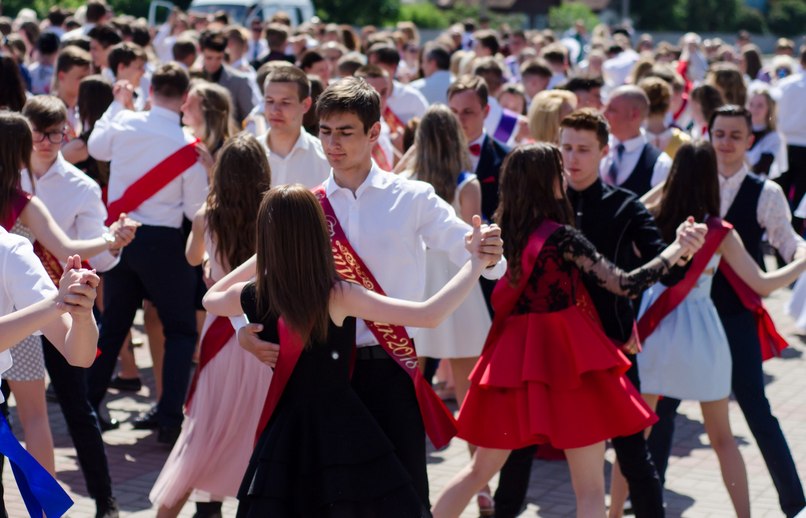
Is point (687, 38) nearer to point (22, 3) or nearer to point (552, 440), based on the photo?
point (552, 440)

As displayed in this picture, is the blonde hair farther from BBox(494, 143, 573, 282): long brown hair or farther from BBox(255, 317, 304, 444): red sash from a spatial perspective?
BBox(255, 317, 304, 444): red sash

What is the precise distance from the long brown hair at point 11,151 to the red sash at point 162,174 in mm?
1775

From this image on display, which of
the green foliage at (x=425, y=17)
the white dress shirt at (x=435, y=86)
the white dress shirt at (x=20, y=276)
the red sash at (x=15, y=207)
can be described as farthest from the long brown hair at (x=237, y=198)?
the green foliage at (x=425, y=17)

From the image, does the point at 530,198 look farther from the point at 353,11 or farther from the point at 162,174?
the point at 353,11

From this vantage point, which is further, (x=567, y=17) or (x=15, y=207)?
(x=567, y=17)

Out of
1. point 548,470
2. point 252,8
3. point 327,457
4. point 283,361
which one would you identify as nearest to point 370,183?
point 283,361

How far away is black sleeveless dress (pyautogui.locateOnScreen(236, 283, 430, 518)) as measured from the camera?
3727mm

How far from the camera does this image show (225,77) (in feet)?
35.5

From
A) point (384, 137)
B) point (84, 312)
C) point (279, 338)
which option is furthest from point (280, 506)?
point (384, 137)

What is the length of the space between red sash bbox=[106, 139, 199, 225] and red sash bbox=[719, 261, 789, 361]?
2879 millimetres

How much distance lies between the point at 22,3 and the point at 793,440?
3325 cm

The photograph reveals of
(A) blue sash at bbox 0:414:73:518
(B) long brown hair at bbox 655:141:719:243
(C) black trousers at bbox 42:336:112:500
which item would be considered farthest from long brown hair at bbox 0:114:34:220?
(B) long brown hair at bbox 655:141:719:243

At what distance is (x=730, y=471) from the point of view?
18.1 feet

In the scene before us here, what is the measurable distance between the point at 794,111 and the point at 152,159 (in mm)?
7791
